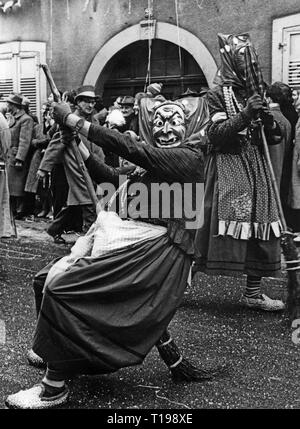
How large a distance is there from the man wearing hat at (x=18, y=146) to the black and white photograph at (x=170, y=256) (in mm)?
1287

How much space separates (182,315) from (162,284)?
1862mm

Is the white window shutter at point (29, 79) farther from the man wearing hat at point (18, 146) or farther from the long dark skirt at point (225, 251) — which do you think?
the long dark skirt at point (225, 251)

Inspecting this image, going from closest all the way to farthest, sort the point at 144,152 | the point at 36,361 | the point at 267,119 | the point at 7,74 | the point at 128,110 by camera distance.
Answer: the point at 144,152
the point at 36,361
the point at 267,119
the point at 128,110
the point at 7,74

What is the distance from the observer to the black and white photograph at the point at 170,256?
3.51 metres

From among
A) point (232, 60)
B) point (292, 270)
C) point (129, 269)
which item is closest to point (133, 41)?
point (232, 60)

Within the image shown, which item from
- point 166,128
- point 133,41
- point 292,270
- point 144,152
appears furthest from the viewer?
point 133,41

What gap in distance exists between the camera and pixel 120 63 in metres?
12.4

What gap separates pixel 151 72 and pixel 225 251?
7.11 m

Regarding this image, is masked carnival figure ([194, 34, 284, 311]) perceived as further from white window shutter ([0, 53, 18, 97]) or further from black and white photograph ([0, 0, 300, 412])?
white window shutter ([0, 53, 18, 97])

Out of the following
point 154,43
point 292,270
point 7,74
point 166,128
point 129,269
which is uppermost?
point 154,43

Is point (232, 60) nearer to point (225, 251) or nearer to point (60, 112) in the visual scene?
point (225, 251)

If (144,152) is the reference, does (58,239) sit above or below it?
below

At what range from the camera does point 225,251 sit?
5.48 m

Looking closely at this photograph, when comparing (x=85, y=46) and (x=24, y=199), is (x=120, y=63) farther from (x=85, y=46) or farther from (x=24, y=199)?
(x=24, y=199)
